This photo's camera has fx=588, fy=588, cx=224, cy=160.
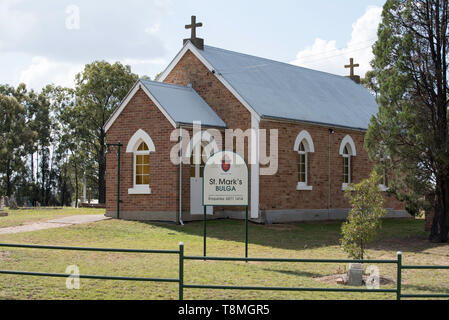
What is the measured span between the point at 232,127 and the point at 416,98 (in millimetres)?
7927

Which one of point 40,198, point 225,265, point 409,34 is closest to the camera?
point 225,265

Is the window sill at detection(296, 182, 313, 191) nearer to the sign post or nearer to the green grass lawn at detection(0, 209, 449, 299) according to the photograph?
the green grass lawn at detection(0, 209, 449, 299)

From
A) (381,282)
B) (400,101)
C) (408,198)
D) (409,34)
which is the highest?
(409,34)

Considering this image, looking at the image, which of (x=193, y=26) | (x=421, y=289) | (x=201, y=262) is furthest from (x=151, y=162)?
(x=421, y=289)

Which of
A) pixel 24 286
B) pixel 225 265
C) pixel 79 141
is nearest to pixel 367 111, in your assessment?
pixel 225 265

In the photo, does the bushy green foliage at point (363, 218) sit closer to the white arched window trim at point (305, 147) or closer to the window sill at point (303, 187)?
the white arched window trim at point (305, 147)

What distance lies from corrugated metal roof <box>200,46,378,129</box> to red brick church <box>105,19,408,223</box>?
8cm

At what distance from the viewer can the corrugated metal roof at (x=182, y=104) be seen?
75.3 ft

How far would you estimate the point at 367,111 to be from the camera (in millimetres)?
32062

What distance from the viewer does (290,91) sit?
27.8 m

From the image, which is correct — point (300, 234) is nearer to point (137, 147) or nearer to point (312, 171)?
point (312, 171)

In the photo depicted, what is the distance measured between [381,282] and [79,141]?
1694 inches
